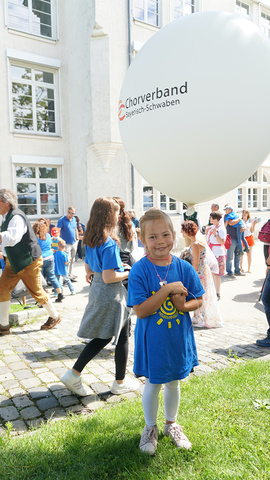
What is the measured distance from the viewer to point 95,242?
125 inches

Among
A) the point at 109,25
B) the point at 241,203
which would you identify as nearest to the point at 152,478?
the point at 109,25

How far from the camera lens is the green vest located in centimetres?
462

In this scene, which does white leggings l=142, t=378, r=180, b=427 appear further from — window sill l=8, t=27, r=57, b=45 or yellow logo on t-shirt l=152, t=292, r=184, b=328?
window sill l=8, t=27, r=57, b=45

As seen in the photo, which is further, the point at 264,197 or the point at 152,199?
the point at 264,197

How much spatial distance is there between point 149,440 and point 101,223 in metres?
1.71

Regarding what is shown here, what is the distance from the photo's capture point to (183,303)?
2.21 meters

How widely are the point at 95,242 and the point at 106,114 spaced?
10699 mm

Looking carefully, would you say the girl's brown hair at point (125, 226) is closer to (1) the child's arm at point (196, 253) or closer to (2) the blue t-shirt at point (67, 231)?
(1) the child's arm at point (196, 253)

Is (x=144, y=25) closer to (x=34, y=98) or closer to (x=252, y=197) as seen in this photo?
(x=34, y=98)

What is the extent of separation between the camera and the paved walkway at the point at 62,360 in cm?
304

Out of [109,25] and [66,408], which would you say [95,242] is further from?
[109,25]

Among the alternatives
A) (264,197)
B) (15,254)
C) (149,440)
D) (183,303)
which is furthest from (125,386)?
(264,197)

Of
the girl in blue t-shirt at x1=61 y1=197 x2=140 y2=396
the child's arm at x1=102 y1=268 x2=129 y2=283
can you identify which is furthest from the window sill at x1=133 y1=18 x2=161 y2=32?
the child's arm at x1=102 y1=268 x2=129 y2=283

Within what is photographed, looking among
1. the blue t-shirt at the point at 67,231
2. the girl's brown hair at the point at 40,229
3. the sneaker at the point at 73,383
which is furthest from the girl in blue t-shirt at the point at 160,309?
the blue t-shirt at the point at 67,231
